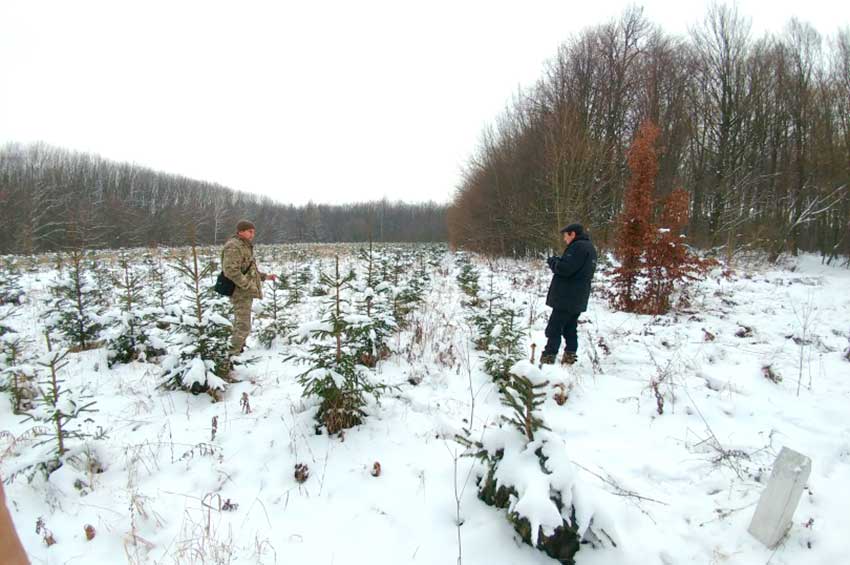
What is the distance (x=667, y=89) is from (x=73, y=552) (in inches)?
1136

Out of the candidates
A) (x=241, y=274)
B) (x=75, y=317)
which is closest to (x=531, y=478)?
(x=241, y=274)

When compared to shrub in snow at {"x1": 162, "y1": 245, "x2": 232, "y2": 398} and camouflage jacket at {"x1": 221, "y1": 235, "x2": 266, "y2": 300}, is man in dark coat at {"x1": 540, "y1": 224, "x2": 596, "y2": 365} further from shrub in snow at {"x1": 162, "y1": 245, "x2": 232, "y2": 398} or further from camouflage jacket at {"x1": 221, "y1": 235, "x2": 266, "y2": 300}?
camouflage jacket at {"x1": 221, "y1": 235, "x2": 266, "y2": 300}

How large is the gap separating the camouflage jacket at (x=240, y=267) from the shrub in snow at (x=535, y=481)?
4.51 m

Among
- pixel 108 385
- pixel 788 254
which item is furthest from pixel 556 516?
pixel 788 254

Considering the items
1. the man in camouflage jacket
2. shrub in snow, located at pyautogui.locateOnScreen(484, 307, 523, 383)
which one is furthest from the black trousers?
the man in camouflage jacket

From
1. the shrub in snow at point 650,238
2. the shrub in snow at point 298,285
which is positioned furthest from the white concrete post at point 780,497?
the shrub in snow at point 298,285

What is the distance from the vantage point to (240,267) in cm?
546

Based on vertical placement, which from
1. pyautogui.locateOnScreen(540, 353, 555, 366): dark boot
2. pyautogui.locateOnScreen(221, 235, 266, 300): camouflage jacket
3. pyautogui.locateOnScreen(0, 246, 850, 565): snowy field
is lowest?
pyautogui.locateOnScreen(0, 246, 850, 565): snowy field

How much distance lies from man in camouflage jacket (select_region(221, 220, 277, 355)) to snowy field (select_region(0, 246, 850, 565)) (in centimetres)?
75

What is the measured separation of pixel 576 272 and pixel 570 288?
0.24 meters

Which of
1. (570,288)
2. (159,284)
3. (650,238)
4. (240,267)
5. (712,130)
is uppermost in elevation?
(712,130)

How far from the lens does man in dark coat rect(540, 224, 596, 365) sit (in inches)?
203

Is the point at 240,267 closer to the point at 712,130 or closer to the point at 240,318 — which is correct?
the point at 240,318

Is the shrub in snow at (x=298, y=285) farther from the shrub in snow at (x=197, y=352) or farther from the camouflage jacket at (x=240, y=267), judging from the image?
the shrub in snow at (x=197, y=352)
